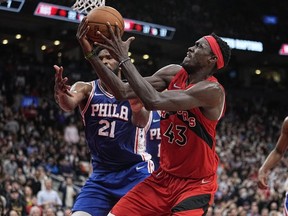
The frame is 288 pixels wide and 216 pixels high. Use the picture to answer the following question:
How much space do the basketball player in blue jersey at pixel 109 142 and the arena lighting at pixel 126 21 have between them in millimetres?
12381

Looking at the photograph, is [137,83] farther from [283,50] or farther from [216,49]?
[283,50]

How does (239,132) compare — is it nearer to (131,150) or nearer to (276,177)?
(276,177)

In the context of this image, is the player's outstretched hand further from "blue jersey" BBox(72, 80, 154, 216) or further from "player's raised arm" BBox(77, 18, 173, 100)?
"blue jersey" BBox(72, 80, 154, 216)

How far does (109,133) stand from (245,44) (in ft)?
72.5

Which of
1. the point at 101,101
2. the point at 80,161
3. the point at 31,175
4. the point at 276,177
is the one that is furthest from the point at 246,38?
the point at 101,101

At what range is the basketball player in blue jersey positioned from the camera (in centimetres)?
607

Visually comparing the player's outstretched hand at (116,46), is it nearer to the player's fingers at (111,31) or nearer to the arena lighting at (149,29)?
the player's fingers at (111,31)

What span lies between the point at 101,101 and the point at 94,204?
3.37 ft

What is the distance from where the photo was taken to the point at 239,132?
25.4 m

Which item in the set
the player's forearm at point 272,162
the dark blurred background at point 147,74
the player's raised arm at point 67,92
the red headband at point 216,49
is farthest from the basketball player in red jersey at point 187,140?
the dark blurred background at point 147,74

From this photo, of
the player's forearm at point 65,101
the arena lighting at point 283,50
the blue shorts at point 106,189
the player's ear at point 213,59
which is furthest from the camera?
the arena lighting at point 283,50

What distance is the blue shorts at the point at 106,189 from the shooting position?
5.93 meters

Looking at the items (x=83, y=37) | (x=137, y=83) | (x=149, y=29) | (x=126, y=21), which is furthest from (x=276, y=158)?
(x=149, y=29)

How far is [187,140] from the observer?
513 cm
